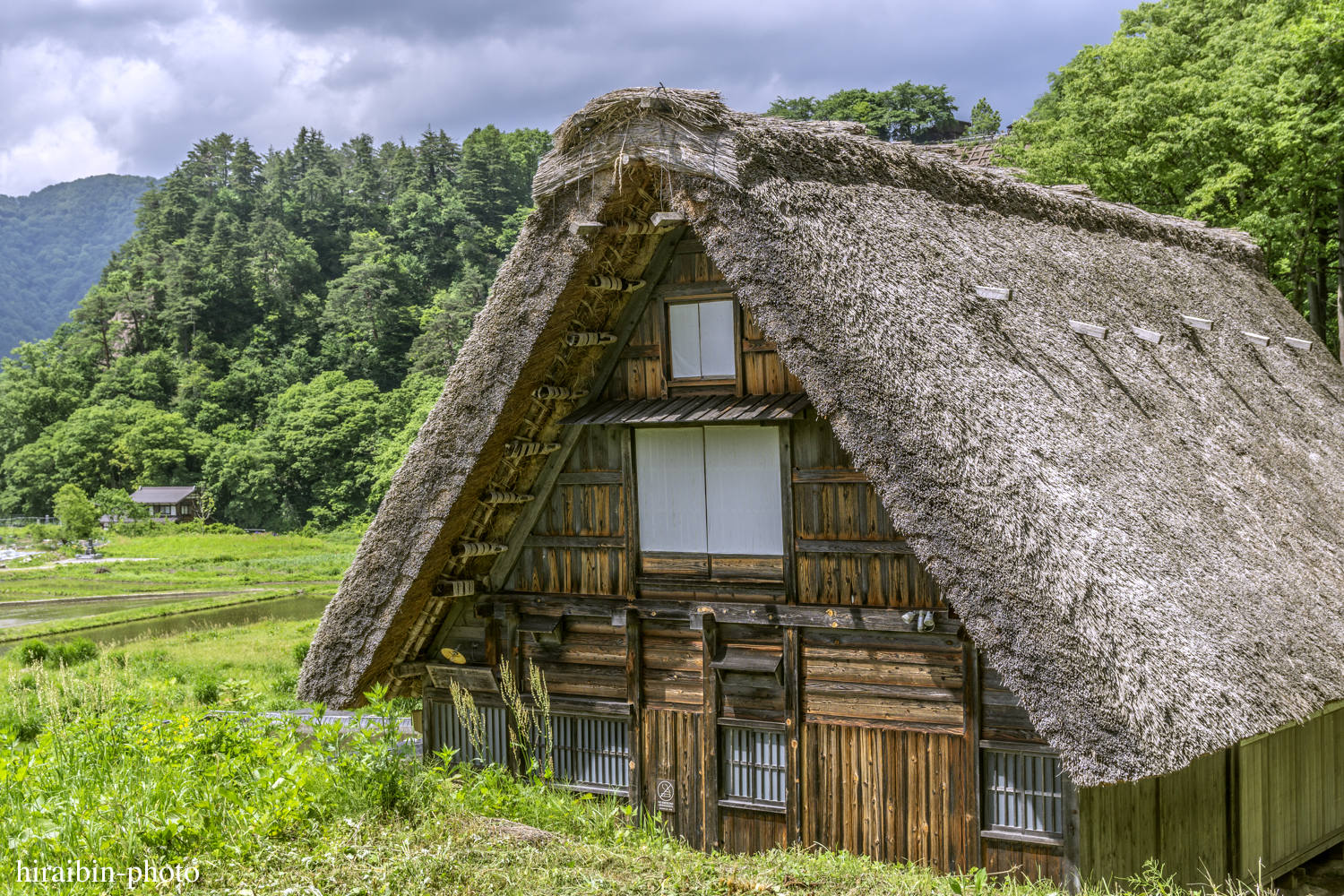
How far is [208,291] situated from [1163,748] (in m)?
79.7

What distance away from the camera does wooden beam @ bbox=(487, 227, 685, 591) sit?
8.55 m

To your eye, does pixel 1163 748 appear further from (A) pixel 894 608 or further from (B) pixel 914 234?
(B) pixel 914 234

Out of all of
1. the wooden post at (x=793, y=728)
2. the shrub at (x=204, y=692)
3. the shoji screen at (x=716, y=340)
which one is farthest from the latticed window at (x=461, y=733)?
the shrub at (x=204, y=692)

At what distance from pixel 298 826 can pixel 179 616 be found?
30469mm

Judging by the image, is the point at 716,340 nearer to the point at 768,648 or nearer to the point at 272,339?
the point at 768,648

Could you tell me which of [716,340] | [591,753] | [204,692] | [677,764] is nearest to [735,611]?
[677,764]

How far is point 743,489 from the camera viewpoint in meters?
8.30

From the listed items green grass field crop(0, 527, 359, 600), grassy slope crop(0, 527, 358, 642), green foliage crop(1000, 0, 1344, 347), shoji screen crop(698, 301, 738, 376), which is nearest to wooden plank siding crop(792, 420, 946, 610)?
shoji screen crop(698, 301, 738, 376)

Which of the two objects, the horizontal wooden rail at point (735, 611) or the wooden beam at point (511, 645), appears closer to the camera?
the horizontal wooden rail at point (735, 611)

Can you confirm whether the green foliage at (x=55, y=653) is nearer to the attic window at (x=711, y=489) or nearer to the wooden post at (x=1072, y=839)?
the attic window at (x=711, y=489)

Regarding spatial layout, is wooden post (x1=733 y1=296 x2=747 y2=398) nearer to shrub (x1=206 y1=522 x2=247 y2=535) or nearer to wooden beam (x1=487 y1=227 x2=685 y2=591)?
wooden beam (x1=487 y1=227 x2=685 y2=591)

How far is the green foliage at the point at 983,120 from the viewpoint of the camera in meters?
66.9

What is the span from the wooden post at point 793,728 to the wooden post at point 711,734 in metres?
0.60

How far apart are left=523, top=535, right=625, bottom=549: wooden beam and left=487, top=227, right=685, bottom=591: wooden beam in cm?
10
